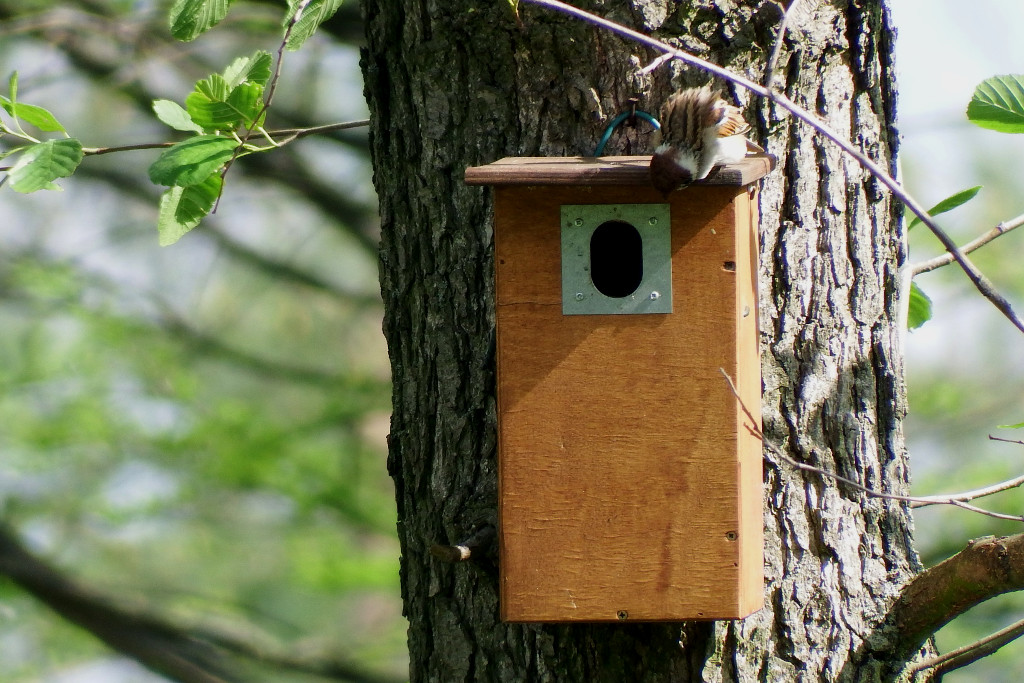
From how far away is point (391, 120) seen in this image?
2156 millimetres

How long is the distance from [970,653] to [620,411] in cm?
85

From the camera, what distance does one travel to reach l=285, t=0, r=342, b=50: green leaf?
1769 mm

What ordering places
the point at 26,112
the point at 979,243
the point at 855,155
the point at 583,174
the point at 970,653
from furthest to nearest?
1. the point at 979,243
2. the point at 970,653
3. the point at 26,112
4. the point at 583,174
5. the point at 855,155

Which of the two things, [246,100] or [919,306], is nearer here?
[246,100]

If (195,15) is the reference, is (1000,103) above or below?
below

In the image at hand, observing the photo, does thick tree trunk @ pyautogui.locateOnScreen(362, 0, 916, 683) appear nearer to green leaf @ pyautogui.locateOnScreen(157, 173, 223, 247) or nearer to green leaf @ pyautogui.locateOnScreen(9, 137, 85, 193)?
green leaf @ pyautogui.locateOnScreen(157, 173, 223, 247)

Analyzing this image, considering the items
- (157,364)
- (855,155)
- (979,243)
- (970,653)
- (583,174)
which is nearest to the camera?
(855,155)

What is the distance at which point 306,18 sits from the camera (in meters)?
1.78

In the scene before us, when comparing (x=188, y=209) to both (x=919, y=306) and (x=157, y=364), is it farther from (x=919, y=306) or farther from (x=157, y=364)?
(x=157, y=364)

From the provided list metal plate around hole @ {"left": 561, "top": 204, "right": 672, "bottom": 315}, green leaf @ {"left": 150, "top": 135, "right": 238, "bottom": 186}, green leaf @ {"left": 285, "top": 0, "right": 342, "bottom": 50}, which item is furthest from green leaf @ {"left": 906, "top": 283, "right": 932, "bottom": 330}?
green leaf @ {"left": 150, "top": 135, "right": 238, "bottom": 186}

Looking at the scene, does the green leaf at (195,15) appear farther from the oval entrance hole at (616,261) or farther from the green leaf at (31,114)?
the oval entrance hole at (616,261)

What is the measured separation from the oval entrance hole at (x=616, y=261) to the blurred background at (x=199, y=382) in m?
3.12

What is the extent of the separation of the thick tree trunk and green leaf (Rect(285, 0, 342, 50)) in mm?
319

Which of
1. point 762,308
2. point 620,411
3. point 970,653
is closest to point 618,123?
point 762,308
